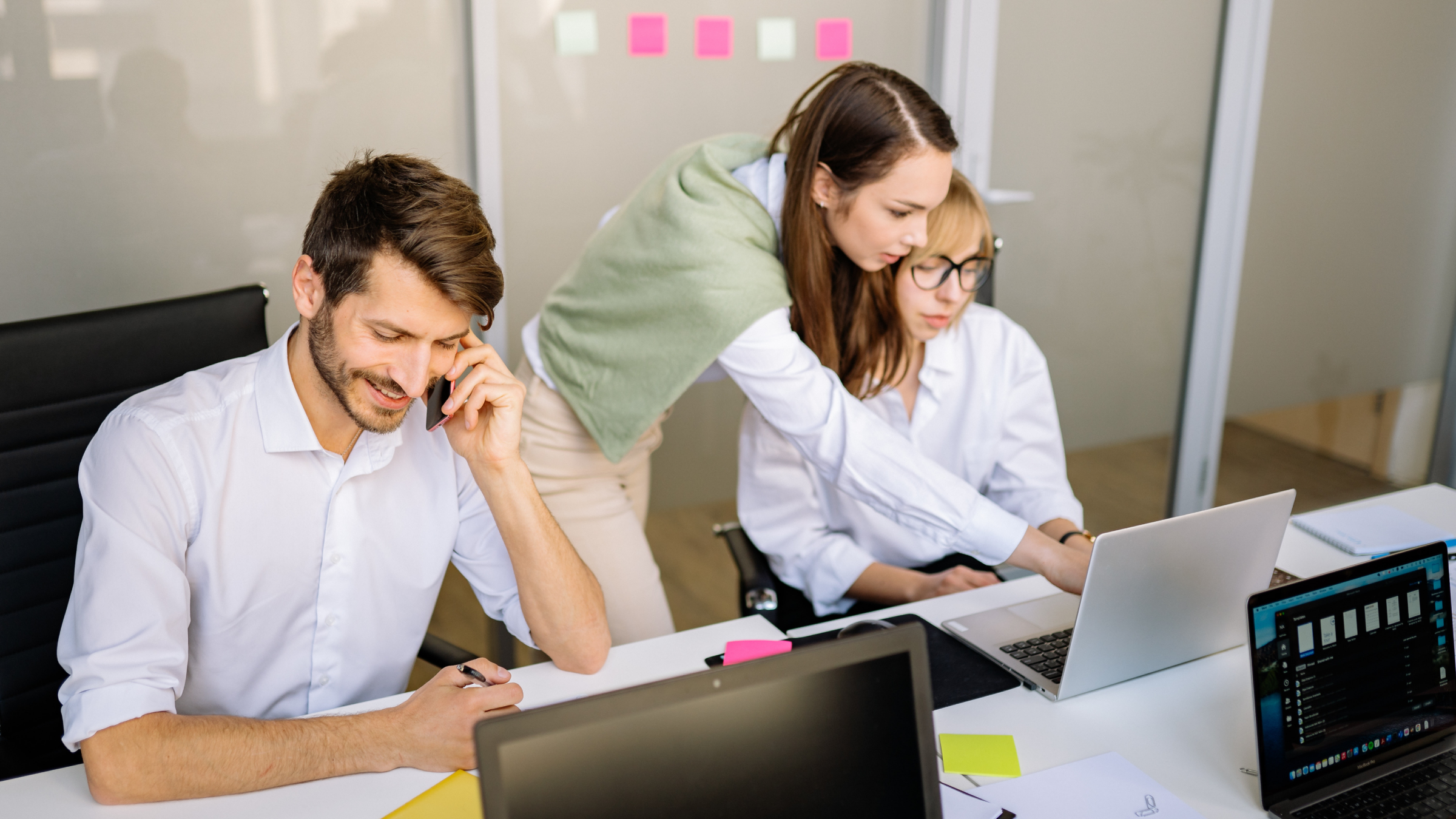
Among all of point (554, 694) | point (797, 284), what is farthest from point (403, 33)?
point (554, 694)

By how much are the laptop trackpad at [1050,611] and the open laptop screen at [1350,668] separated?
422 millimetres

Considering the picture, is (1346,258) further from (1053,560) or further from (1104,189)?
(1053,560)


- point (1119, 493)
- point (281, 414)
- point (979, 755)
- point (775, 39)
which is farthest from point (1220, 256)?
point (281, 414)

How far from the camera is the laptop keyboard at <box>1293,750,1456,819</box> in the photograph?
1247 mm

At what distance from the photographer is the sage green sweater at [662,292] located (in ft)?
5.82

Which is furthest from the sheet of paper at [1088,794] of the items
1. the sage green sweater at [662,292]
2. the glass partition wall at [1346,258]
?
the glass partition wall at [1346,258]

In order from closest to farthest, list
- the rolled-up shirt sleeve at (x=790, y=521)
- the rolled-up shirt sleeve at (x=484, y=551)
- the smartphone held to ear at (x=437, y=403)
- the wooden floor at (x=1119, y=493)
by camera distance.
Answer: the smartphone held to ear at (x=437, y=403)
the rolled-up shirt sleeve at (x=484, y=551)
the rolled-up shirt sleeve at (x=790, y=521)
the wooden floor at (x=1119, y=493)

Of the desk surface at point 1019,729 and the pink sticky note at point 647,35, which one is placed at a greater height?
the pink sticky note at point 647,35

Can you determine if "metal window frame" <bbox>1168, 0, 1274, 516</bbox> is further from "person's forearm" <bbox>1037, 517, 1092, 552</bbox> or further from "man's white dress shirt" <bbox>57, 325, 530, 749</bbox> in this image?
"man's white dress shirt" <bbox>57, 325, 530, 749</bbox>

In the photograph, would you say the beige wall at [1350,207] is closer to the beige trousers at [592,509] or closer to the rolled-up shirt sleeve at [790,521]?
the rolled-up shirt sleeve at [790,521]

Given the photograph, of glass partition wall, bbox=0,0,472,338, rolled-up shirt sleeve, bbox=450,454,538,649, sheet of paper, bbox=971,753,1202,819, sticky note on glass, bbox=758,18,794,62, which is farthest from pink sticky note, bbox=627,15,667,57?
sheet of paper, bbox=971,753,1202,819

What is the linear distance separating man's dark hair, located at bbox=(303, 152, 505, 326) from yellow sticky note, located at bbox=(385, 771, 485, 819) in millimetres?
597

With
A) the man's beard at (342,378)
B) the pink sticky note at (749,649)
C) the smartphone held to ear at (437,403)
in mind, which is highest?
the man's beard at (342,378)

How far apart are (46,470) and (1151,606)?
1.53 metres
